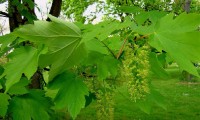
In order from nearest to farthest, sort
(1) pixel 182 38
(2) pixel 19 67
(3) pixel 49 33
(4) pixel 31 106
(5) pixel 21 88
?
(3) pixel 49 33 → (1) pixel 182 38 → (2) pixel 19 67 → (5) pixel 21 88 → (4) pixel 31 106

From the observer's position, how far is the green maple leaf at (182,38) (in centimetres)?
140

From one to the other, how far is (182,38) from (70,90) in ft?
2.48

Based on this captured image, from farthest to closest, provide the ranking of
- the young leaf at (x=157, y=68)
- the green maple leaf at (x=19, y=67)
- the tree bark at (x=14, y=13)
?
the tree bark at (x=14, y=13), the young leaf at (x=157, y=68), the green maple leaf at (x=19, y=67)

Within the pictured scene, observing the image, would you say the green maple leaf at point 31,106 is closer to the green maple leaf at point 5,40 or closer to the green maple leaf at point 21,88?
the green maple leaf at point 21,88

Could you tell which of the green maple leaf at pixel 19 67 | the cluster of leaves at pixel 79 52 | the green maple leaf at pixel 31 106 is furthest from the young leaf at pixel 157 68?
the green maple leaf at pixel 31 106

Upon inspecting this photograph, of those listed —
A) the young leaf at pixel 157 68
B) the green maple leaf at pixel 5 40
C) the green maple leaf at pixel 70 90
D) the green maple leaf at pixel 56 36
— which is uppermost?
the green maple leaf at pixel 56 36

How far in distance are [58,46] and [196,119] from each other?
1002 cm

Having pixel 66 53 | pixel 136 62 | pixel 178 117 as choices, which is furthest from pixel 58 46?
pixel 178 117

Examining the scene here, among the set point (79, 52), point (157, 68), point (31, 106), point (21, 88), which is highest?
point (79, 52)

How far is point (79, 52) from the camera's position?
4.50 feet

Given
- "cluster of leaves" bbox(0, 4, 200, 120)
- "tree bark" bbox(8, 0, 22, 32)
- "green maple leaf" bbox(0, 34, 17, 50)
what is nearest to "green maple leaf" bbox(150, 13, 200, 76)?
"cluster of leaves" bbox(0, 4, 200, 120)

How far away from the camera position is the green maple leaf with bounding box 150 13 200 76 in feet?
4.61

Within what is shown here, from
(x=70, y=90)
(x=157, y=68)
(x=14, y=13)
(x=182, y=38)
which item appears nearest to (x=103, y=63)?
(x=70, y=90)

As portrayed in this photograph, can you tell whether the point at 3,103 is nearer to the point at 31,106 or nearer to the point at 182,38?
the point at 31,106
